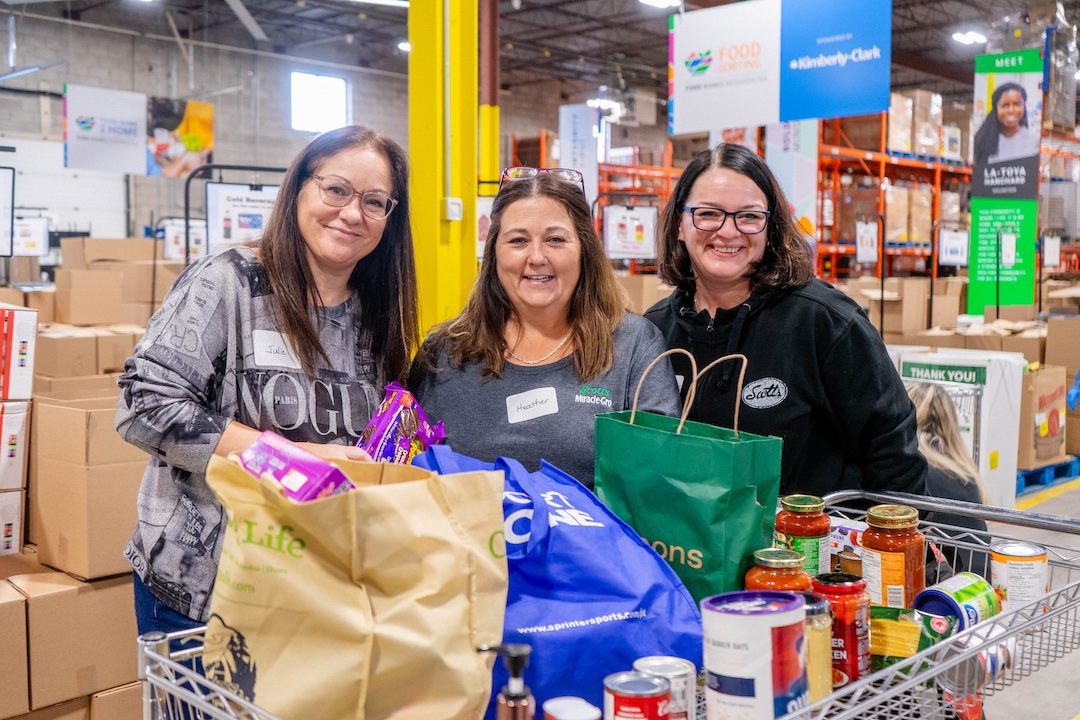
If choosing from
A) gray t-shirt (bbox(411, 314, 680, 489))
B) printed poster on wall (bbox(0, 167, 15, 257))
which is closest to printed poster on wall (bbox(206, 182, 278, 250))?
printed poster on wall (bbox(0, 167, 15, 257))

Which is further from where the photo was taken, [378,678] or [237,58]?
[237,58]

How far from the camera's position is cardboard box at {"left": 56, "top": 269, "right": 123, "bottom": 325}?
21.2 ft

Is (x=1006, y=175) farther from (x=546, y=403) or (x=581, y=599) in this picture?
(x=581, y=599)

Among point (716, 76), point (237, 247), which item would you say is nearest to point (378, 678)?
point (237, 247)

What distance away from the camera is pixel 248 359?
1725mm

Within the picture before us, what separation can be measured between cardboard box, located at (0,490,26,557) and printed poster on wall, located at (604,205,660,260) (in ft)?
17.6

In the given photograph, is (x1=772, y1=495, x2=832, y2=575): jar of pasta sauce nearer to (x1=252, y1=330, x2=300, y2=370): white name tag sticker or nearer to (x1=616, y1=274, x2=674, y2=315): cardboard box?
(x1=252, y1=330, x2=300, y2=370): white name tag sticker

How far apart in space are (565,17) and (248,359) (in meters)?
15.0

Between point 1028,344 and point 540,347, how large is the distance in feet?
18.4

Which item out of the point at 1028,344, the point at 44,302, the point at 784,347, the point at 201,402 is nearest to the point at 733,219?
the point at 784,347

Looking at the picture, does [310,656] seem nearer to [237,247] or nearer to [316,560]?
[316,560]

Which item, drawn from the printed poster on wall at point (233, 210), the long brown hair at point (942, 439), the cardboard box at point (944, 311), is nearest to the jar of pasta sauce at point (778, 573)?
the long brown hair at point (942, 439)

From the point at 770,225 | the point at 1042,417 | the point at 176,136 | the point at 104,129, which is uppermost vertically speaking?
the point at 176,136

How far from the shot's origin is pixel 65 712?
2648 millimetres
